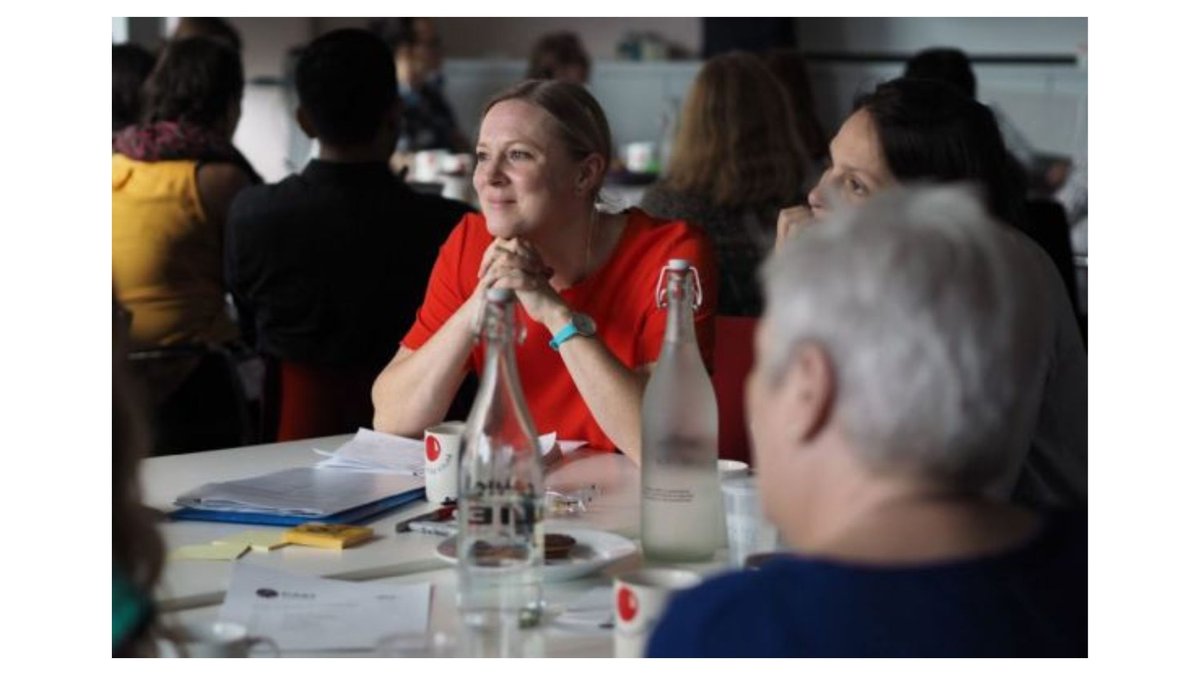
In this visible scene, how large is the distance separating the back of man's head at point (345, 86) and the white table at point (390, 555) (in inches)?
45.3

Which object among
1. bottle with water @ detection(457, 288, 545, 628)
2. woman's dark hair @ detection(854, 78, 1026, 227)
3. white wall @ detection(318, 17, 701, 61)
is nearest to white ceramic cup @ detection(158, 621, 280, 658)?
bottle with water @ detection(457, 288, 545, 628)

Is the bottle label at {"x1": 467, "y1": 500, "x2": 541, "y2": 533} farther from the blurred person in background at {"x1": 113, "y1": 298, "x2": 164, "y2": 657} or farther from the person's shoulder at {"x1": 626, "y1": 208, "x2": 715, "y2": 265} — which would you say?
the person's shoulder at {"x1": 626, "y1": 208, "x2": 715, "y2": 265}

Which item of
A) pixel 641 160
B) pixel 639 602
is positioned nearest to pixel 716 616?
pixel 639 602

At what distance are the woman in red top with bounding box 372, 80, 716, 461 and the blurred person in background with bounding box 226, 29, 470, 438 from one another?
0.69 m

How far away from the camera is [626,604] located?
145cm

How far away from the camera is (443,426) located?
2131 millimetres

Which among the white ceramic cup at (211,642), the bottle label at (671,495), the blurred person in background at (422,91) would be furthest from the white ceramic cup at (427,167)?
the white ceramic cup at (211,642)

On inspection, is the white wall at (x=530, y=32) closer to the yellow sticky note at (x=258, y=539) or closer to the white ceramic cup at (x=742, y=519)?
the yellow sticky note at (x=258, y=539)

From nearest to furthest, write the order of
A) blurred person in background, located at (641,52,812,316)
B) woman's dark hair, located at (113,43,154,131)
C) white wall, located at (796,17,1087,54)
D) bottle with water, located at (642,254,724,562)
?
bottle with water, located at (642,254,724,562) < blurred person in background, located at (641,52,812,316) < woman's dark hair, located at (113,43,154,131) < white wall, located at (796,17,1087,54)

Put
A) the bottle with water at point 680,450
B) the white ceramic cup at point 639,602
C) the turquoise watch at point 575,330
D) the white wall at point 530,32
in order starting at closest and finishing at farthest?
the white ceramic cup at point 639,602 → the bottle with water at point 680,450 → the turquoise watch at point 575,330 → the white wall at point 530,32

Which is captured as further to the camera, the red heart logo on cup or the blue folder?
the blue folder

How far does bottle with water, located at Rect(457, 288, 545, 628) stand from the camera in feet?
5.31

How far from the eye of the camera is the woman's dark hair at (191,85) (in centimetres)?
400
